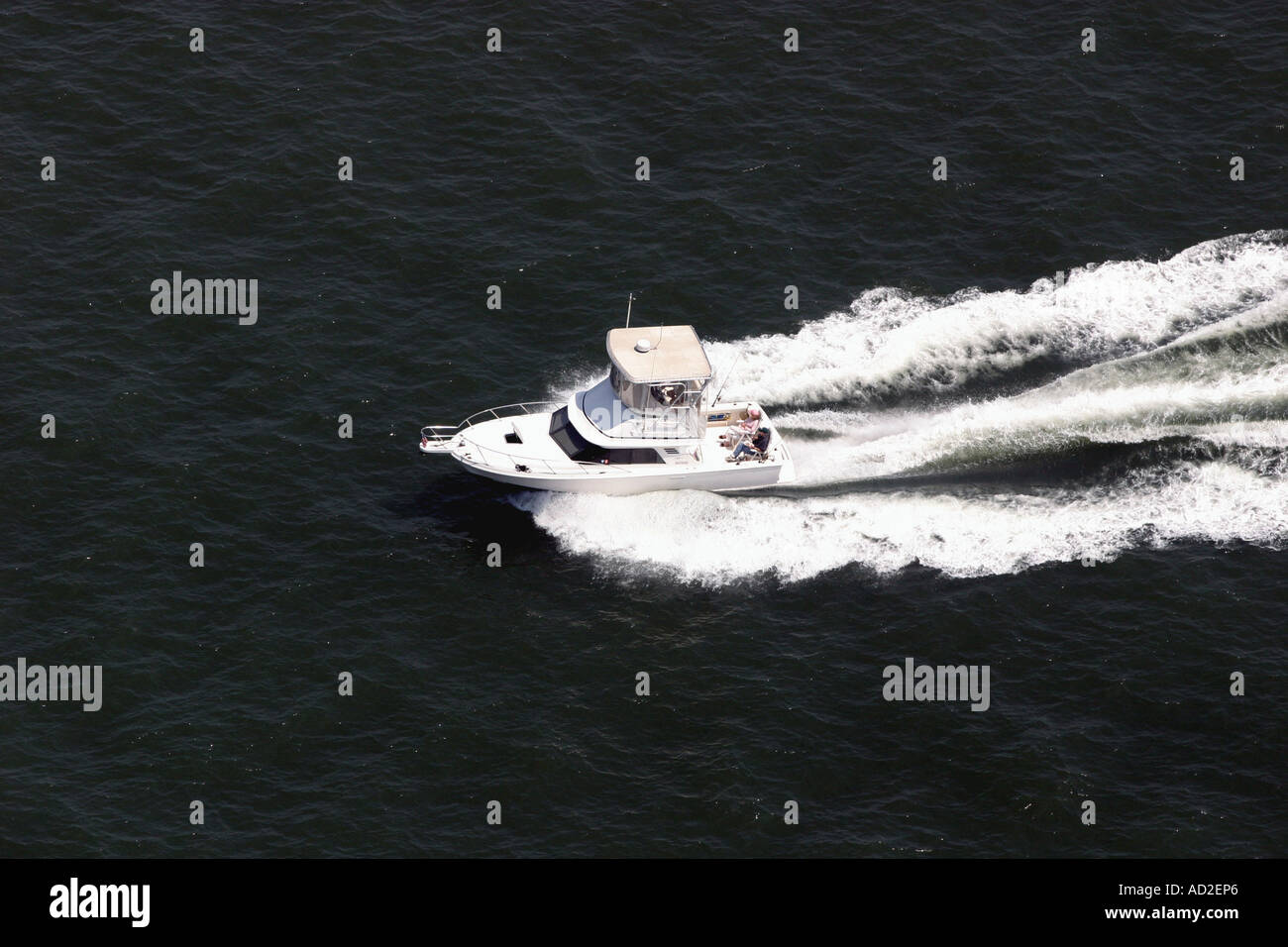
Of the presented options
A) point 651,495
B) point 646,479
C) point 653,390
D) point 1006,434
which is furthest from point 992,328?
point 646,479

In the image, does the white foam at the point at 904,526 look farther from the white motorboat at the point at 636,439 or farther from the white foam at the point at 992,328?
the white foam at the point at 992,328

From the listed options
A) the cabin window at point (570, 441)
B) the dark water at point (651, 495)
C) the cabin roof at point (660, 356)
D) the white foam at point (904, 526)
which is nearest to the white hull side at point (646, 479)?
the white foam at point (904, 526)

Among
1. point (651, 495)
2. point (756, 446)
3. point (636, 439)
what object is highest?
point (636, 439)

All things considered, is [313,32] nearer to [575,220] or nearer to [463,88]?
[463,88]

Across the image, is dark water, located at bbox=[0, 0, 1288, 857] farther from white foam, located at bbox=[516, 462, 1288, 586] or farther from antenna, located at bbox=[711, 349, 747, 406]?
antenna, located at bbox=[711, 349, 747, 406]

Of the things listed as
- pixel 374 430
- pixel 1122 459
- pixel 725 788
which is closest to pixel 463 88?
pixel 374 430

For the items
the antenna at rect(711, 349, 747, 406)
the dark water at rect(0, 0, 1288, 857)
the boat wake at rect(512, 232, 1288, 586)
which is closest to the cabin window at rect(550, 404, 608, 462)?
the boat wake at rect(512, 232, 1288, 586)

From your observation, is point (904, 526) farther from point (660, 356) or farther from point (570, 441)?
point (570, 441)
